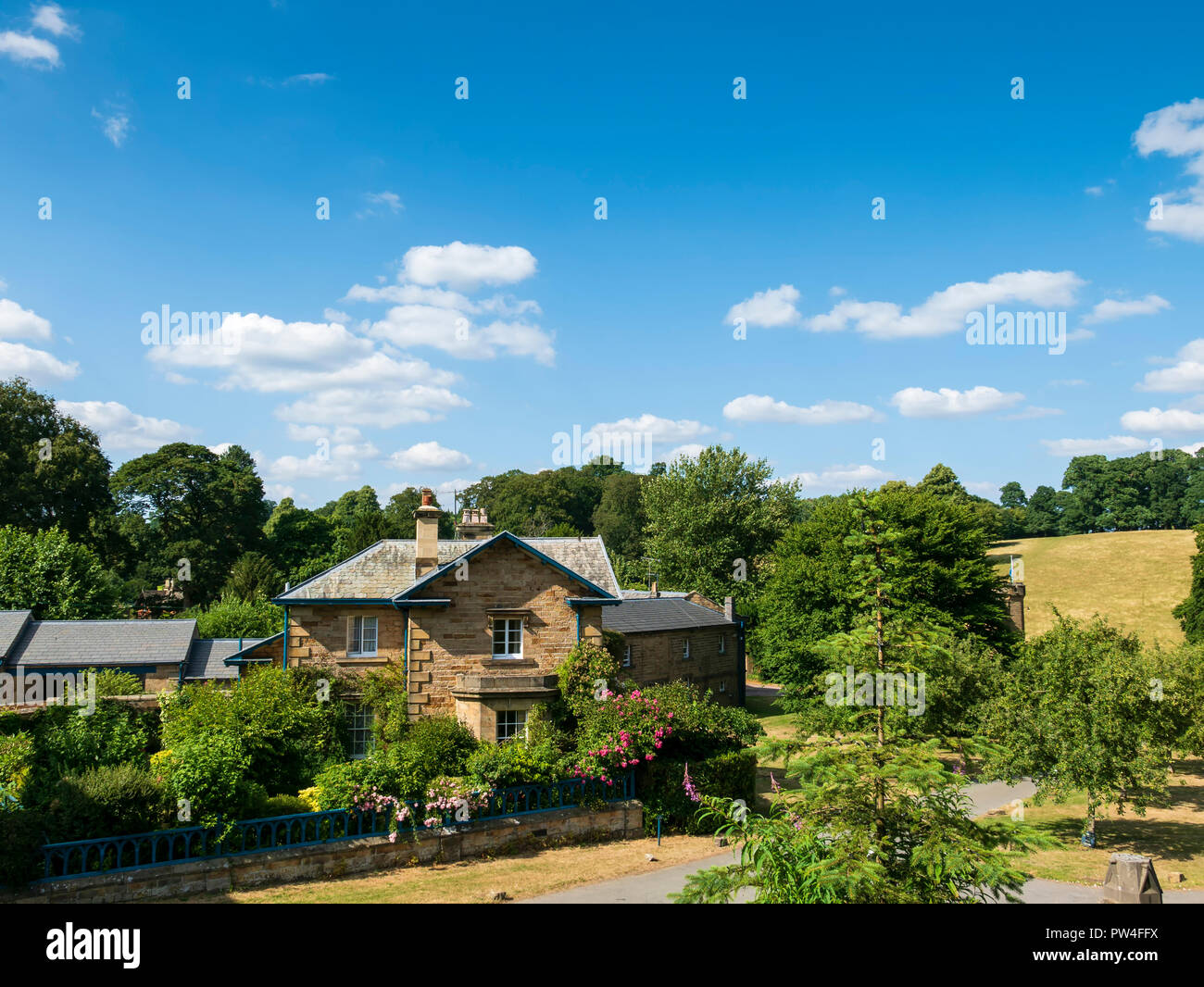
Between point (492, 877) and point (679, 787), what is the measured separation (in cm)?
647

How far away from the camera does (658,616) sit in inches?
1571

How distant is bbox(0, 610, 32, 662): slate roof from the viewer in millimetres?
28853

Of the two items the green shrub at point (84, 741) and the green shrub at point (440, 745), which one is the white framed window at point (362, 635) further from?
the green shrub at point (84, 741)

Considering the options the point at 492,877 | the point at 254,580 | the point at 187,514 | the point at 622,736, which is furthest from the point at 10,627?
the point at 187,514

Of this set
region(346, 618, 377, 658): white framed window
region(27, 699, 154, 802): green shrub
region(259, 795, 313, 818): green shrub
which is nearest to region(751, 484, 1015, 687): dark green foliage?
region(346, 618, 377, 658): white framed window

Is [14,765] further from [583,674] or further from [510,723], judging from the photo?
[583,674]

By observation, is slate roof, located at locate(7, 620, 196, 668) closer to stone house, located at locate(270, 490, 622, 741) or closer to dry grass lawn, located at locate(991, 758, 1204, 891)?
stone house, located at locate(270, 490, 622, 741)

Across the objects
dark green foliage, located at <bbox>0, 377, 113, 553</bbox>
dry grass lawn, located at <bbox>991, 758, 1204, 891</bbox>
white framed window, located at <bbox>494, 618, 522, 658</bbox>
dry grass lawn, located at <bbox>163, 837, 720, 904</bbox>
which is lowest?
dry grass lawn, located at <bbox>991, 758, 1204, 891</bbox>

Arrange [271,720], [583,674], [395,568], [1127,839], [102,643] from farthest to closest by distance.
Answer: [102,643], [395,568], [583,674], [1127,839], [271,720]

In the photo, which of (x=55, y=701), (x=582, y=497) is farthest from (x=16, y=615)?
(x=582, y=497)

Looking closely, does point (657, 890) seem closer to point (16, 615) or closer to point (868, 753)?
point (868, 753)

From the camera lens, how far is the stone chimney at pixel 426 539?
85.4 ft

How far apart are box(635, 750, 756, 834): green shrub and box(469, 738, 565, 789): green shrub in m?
2.72

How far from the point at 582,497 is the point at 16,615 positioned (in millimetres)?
78095
